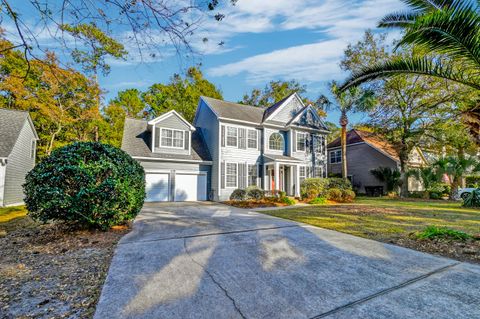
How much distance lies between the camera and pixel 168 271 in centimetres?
358

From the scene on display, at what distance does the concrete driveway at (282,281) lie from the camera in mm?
2541

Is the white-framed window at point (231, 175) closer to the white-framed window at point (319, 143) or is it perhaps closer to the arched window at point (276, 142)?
the arched window at point (276, 142)

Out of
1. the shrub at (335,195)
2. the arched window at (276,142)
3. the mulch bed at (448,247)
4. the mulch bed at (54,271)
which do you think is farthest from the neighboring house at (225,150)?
the mulch bed at (448,247)

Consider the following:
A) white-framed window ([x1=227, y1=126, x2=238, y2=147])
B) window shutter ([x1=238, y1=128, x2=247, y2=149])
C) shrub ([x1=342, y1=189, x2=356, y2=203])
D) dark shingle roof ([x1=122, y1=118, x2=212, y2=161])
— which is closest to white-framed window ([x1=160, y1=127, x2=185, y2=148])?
dark shingle roof ([x1=122, y1=118, x2=212, y2=161])

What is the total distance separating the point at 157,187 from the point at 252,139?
7387 mm

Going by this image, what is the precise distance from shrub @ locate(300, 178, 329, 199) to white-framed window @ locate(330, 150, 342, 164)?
30.8 ft

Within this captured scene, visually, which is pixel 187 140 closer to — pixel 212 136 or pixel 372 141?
pixel 212 136

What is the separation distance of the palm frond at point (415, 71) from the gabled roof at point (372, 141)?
16.9 metres

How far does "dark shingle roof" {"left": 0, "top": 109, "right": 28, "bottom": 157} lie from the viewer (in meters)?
13.0

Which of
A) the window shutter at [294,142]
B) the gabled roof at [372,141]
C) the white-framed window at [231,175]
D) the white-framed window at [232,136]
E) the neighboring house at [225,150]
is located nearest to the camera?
the neighboring house at [225,150]

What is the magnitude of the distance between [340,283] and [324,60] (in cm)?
914

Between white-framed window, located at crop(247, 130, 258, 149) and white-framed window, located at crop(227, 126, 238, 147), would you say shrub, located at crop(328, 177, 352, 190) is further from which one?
white-framed window, located at crop(227, 126, 238, 147)

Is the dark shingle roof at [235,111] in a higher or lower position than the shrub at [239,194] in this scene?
higher

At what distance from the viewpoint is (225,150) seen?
16.0 meters
